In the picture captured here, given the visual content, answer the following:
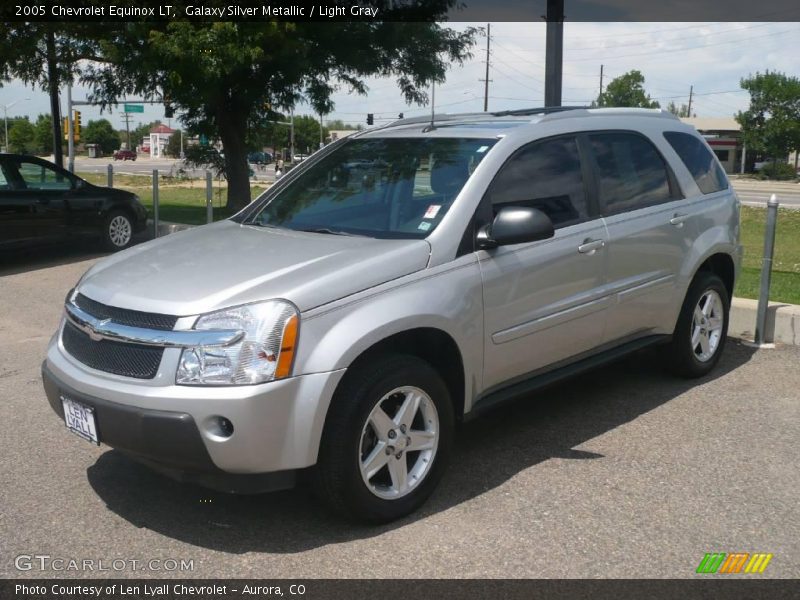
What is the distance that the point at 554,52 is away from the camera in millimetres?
10234

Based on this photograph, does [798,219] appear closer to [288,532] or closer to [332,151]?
[332,151]

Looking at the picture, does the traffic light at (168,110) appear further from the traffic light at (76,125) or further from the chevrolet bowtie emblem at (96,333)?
the traffic light at (76,125)

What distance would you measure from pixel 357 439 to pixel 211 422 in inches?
24.6

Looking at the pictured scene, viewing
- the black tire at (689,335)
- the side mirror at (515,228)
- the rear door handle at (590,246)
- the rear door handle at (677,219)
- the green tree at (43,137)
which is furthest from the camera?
the green tree at (43,137)

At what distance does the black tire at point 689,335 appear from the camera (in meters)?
6.07

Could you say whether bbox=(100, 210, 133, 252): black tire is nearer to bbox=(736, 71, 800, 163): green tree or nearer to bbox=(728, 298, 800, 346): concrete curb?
bbox=(728, 298, 800, 346): concrete curb

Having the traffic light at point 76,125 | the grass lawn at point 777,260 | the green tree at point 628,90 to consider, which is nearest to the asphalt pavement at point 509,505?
the grass lawn at point 777,260

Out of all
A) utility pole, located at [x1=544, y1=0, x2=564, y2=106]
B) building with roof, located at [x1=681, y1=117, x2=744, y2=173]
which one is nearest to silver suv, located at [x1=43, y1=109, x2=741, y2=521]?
utility pole, located at [x1=544, y1=0, x2=564, y2=106]

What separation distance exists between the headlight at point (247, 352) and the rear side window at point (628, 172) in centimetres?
242

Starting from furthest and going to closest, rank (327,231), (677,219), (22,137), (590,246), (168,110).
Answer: (22,137) → (168,110) → (677,219) → (590,246) → (327,231)

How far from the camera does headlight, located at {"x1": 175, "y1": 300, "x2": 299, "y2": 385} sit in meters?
3.66

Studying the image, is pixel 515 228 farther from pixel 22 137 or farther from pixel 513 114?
pixel 22 137

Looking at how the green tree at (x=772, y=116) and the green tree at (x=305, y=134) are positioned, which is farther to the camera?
the green tree at (x=305, y=134)

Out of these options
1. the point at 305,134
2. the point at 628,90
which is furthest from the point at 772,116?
the point at 305,134
